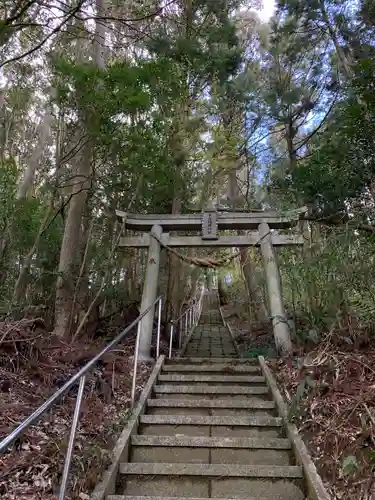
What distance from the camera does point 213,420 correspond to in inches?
146

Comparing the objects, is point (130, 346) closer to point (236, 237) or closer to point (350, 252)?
point (236, 237)

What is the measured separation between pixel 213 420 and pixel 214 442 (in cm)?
39

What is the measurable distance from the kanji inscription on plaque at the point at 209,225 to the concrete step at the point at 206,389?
9.12ft

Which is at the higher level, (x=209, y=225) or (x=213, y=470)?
(x=209, y=225)

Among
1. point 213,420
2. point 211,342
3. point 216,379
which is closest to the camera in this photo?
point 213,420

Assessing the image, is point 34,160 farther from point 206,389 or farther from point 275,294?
point 206,389

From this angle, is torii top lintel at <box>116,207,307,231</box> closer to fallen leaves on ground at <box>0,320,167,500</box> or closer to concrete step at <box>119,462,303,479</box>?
fallen leaves on ground at <box>0,320,167,500</box>

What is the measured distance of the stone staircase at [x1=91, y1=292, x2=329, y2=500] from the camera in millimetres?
2791

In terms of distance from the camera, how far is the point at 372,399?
322 cm

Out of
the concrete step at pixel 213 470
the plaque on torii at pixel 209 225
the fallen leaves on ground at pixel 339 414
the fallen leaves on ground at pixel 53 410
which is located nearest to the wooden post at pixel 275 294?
the plaque on torii at pixel 209 225

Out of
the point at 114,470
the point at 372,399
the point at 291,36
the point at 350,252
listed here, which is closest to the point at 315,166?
the point at 350,252

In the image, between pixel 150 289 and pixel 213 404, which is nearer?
pixel 213 404

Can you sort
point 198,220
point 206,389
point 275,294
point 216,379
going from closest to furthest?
point 206,389, point 216,379, point 275,294, point 198,220

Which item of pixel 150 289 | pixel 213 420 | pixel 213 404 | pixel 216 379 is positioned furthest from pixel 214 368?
pixel 150 289
